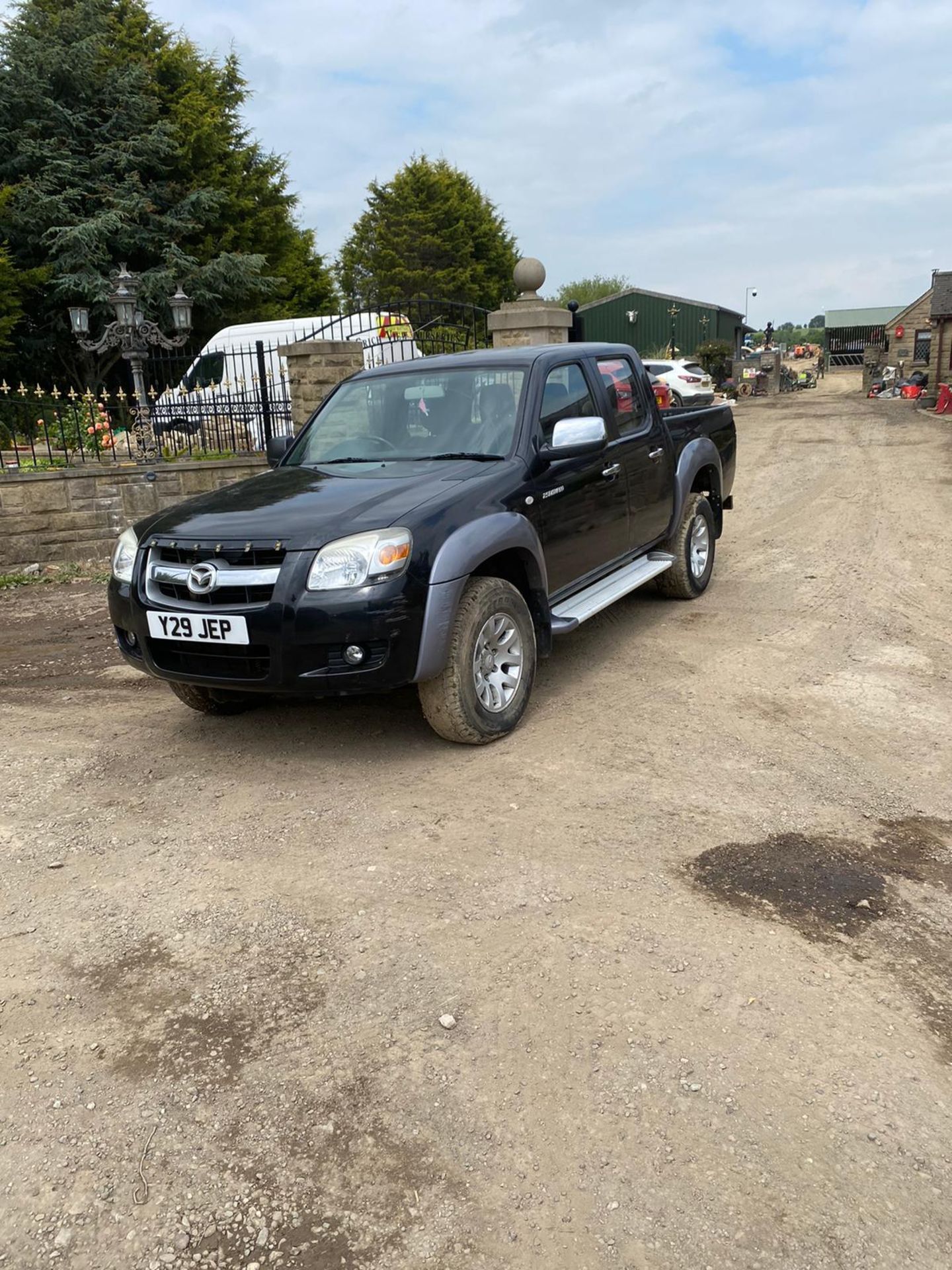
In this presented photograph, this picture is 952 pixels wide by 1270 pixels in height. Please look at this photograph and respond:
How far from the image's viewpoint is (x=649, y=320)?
1689 inches

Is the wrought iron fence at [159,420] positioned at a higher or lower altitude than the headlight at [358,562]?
higher

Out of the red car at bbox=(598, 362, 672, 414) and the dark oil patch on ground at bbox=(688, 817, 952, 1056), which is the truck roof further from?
the dark oil patch on ground at bbox=(688, 817, 952, 1056)

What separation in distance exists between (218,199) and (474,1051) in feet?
82.3

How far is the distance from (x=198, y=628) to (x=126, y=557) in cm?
80

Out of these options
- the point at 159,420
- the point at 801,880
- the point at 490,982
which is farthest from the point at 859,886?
the point at 159,420

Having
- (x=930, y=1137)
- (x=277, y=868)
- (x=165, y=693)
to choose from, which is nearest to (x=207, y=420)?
(x=165, y=693)

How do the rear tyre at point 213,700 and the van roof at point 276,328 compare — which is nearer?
the rear tyre at point 213,700

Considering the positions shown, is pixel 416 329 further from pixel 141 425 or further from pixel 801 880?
pixel 801 880

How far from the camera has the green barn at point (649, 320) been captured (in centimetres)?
4256

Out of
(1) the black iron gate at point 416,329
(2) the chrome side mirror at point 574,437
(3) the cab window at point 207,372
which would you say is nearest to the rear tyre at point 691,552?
(2) the chrome side mirror at point 574,437

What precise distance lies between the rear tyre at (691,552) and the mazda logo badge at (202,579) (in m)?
3.60

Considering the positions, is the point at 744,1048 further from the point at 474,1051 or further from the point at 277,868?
the point at 277,868

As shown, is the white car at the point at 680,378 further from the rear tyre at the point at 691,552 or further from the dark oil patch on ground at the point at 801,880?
the dark oil patch on ground at the point at 801,880

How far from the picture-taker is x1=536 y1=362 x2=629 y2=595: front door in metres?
5.02
